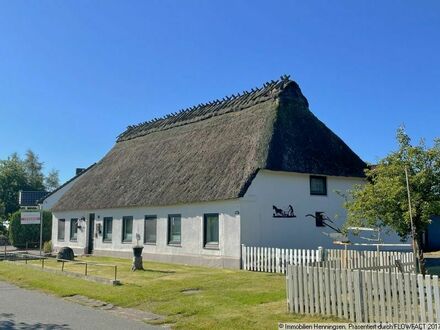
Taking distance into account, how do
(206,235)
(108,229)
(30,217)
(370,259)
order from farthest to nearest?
(108,229) < (30,217) < (206,235) < (370,259)

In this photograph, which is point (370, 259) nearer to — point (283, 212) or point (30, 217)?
point (283, 212)

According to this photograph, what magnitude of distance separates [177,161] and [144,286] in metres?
11.0

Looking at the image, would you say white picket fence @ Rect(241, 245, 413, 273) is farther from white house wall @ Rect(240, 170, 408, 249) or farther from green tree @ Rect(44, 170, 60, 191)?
green tree @ Rect(44, 170, 60, 191)

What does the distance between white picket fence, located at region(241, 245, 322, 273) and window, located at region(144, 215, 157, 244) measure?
21.7 ft

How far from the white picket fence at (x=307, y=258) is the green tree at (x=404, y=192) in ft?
5.18

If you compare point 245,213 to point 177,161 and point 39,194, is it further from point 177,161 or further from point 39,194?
point 39,194

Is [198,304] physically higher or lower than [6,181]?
lower

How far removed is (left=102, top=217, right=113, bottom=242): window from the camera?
26.8m

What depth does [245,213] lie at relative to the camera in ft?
60.3

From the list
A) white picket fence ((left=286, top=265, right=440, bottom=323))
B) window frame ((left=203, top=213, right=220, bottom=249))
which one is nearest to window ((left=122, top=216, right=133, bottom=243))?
window frame ((left=203, top=213, right=220, bottom=249))

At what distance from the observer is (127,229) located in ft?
83.4

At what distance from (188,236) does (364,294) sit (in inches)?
508

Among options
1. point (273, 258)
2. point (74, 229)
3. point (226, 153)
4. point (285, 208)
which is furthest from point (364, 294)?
point (74, 229)

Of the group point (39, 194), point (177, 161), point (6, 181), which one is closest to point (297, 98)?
point (177, 161)
